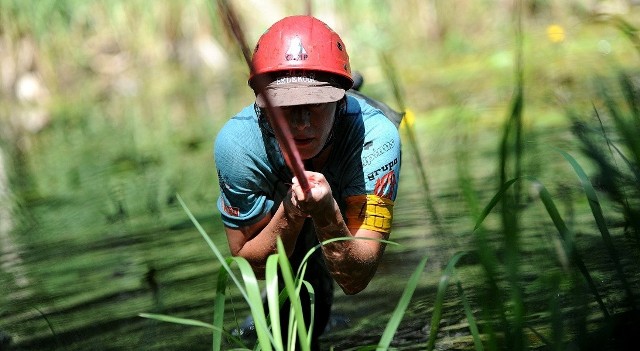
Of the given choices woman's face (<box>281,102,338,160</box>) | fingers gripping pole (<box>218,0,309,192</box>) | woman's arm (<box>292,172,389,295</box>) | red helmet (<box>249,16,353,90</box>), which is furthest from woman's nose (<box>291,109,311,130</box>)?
fingers gripping pole (<box>218,0,309,192</box>)

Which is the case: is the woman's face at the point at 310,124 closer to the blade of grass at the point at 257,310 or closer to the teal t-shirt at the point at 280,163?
the teal t-shirt at the point at 280,163

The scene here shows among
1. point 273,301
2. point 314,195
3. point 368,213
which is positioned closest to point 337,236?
point 314,195

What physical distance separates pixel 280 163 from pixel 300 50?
0.39m

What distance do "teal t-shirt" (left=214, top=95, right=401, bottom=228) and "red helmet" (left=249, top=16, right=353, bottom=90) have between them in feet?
0.71

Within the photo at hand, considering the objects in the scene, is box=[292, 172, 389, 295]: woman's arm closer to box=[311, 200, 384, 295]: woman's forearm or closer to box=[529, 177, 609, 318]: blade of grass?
box=[311, 200, 384, 295]: woman's forearm

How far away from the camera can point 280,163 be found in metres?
2.93

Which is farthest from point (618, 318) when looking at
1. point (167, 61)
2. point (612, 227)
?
point (167, 61)

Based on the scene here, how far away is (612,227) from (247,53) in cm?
126

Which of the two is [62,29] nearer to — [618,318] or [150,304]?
[150,304]

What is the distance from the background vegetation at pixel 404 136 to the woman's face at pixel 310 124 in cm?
35

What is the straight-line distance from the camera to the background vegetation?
2.21 metres

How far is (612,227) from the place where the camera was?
246cm

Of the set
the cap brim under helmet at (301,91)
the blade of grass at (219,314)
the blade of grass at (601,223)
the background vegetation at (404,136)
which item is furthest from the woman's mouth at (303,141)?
the blade of grass at (601,223)

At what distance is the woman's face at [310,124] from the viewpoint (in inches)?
101
